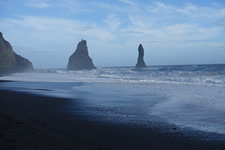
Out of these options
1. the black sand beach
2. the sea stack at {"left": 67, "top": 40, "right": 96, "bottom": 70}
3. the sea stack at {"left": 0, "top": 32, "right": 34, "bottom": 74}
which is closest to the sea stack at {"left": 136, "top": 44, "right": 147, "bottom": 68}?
the sea stack at {"left": 67, "top": 40, "right": 96, "bottom": 70}

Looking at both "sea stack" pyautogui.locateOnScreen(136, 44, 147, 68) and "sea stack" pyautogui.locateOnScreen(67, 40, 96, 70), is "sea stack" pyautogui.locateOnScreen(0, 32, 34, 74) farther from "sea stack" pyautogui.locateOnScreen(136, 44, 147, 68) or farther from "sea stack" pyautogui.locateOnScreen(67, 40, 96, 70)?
"sea stack" pyautogui.locateOnScreen(136, 44, 147, 68)

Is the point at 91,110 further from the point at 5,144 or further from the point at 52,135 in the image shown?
the point at 5,144

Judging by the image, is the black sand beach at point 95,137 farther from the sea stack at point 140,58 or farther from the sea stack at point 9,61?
the sea stack at point 140,58

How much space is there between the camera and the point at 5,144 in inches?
124

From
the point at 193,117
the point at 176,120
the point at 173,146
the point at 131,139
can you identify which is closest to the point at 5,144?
the point at 131,139

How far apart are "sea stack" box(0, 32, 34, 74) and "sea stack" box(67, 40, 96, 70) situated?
3051 cm

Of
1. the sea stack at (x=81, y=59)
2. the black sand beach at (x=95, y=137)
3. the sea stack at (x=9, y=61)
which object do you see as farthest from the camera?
the sea stack at (x=81, y=59)

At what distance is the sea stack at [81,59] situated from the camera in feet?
289

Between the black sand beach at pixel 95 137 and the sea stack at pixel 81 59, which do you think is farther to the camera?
the sea stack at pixel 81 59

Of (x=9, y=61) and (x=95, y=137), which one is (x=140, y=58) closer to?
(x=9, y=61)

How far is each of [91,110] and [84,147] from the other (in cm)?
337

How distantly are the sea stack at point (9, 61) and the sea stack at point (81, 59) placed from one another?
30507 mm

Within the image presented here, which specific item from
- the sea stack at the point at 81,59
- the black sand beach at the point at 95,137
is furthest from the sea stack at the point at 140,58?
the black sand beach at the point at 95,137

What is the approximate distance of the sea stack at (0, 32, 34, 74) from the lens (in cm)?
4569
